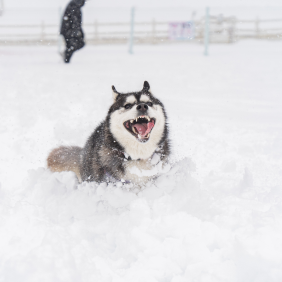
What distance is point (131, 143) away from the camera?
2.97 meters

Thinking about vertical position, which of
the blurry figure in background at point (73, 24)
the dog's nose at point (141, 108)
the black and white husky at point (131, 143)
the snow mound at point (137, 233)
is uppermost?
the blurry figure in background at point (73, 24)

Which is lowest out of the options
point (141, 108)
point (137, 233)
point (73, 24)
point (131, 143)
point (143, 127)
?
point (137, 233)

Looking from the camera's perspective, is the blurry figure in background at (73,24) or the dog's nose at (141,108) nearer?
the dog's nose at (141,108)

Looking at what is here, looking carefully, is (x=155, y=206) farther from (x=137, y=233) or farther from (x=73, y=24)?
(x=73, y=24)

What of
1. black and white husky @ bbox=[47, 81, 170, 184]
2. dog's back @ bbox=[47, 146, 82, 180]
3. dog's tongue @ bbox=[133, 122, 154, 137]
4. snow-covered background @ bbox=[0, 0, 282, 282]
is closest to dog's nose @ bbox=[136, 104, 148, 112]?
black and white husky @ bbox=[47, 81, 170, 184]

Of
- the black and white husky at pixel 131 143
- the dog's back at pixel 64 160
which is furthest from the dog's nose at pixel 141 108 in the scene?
the dog's back at pixel 64 160

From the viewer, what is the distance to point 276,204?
258 centimetres

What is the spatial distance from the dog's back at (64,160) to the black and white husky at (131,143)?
1.33 feet

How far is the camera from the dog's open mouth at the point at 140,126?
290 cm

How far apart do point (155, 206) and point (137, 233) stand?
377mm

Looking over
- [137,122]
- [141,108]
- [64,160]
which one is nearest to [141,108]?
[141,108]

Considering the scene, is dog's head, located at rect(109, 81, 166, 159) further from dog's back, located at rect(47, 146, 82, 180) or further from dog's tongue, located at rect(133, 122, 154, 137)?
dog's back, located at rect(47, 146, 82, 180)

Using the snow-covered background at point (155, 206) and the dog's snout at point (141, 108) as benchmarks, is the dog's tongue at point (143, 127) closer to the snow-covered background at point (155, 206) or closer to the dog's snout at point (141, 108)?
the dog's snout at point (141, 108)

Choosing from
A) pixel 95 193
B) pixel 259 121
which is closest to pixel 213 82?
pixel 259 121
